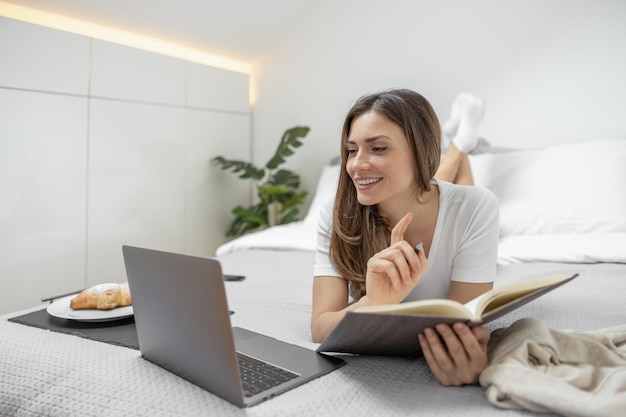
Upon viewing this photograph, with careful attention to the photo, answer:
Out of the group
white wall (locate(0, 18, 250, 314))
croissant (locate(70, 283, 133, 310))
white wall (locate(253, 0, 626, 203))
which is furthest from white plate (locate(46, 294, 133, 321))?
white wall (locate(253, 0, 626, 203))

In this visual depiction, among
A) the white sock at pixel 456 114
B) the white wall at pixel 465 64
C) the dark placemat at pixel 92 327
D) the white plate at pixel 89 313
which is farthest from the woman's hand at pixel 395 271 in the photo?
the white wall at pixel 465 64

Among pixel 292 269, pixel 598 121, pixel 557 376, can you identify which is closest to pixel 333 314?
pixel 557 376

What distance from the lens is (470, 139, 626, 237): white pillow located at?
2.02 metres

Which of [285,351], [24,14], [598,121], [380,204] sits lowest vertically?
[285,351]

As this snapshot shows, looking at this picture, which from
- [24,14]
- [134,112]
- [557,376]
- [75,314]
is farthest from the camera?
[134,112]

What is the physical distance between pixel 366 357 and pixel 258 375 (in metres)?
0.23

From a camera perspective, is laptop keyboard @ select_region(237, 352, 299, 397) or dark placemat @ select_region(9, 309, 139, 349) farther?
dark placemat @ select_region(9, 309, 139, 349)

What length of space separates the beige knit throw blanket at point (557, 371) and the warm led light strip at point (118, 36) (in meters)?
2.72

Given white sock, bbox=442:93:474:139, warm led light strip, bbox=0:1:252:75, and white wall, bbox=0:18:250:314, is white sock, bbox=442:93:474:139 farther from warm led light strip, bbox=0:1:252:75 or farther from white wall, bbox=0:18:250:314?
warm led light strip, bbox=0:1:252:75

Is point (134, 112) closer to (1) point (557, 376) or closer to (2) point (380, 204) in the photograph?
(2) point (380, 204)

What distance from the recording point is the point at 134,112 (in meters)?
2.96

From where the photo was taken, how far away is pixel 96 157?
9.11ft

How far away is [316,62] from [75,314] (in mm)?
2654

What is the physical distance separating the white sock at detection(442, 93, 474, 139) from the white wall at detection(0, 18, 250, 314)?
67.4 inches
